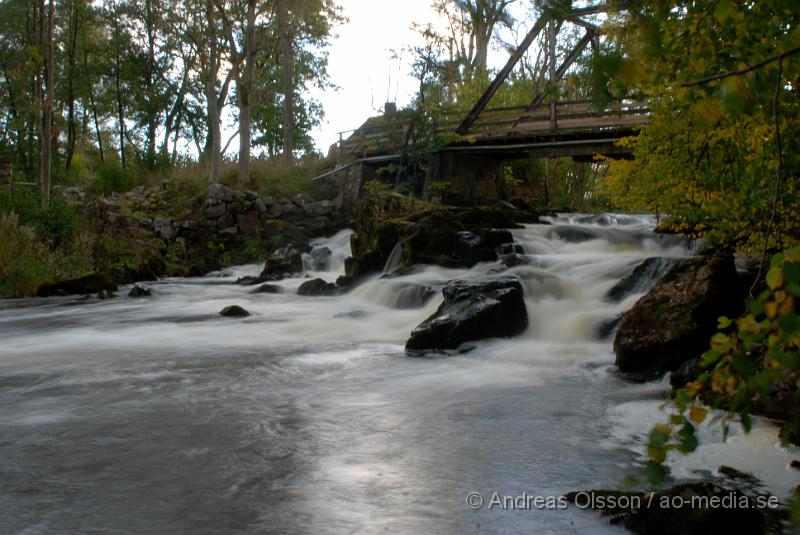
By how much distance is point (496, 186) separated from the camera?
80.0 ft

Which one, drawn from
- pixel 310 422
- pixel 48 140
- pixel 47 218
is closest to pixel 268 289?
pixel 47 218

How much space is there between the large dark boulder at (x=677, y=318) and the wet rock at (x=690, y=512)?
3.31m

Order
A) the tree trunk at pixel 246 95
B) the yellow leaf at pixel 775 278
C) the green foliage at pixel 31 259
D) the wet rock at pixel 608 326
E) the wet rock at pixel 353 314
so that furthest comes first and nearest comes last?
1. the tree trunk at pixel 246 95
2. the green foliage at pixel 31 259
3. the wet rock at pixel 353 314
4. the wet rock at pixel 608 326
5. the yellow leaf at pixel 775 278

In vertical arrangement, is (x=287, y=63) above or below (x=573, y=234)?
above

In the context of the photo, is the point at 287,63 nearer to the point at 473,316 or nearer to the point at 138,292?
the point at 138,292

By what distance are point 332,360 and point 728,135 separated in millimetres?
4973

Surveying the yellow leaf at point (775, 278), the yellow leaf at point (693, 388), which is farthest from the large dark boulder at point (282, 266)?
the yellow leaf at point (775, 278)

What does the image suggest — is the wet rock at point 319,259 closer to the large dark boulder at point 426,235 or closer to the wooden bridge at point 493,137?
the large dark boulder at point 426,235

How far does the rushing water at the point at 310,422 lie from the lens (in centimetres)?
389

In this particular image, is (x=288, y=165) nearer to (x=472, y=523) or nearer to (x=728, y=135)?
(x=728, y=135)

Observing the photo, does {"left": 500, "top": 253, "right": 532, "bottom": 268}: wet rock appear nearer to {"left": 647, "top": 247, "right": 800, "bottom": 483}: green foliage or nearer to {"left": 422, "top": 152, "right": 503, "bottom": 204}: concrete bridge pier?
{"left": 422, "top": 152, "right": 503, "bottom": 204}: concrete bridge pier

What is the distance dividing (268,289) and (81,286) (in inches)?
156

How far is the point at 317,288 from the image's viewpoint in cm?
1448

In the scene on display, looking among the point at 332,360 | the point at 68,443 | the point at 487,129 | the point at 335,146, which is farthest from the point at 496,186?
the point at 68,443
